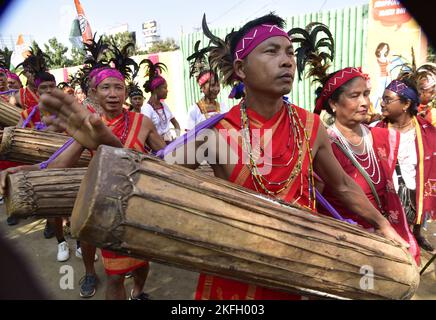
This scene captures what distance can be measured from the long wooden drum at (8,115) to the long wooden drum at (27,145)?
128cm

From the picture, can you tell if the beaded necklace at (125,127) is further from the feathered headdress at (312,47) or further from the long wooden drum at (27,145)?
the feathered headdress at (312,47)

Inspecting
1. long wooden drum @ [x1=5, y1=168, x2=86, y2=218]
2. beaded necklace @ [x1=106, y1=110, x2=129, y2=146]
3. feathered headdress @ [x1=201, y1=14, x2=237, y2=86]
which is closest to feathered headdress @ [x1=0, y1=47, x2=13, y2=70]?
beaded necklace @ [x1=106, y1=110, x2=129, y2=146]

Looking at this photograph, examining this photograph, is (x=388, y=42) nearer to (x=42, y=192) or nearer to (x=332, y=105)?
(x=332, y=105)

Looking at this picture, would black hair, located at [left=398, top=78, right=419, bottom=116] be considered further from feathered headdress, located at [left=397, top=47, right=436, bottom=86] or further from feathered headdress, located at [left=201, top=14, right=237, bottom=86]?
feathered headdress, located at [left=201, top=14, right=237, bottom=86]

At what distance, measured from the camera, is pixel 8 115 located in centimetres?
373

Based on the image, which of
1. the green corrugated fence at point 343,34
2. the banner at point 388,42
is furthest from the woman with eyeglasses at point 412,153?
the green corrugated fence at point 343,34

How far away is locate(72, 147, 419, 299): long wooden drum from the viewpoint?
3.13ft

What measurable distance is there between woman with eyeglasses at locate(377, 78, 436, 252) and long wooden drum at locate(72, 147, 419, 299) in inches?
82.4

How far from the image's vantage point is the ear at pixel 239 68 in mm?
1669

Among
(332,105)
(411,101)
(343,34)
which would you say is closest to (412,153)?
(411,101)

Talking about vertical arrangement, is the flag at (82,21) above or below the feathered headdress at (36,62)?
above

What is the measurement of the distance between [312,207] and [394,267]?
1.45 ft
